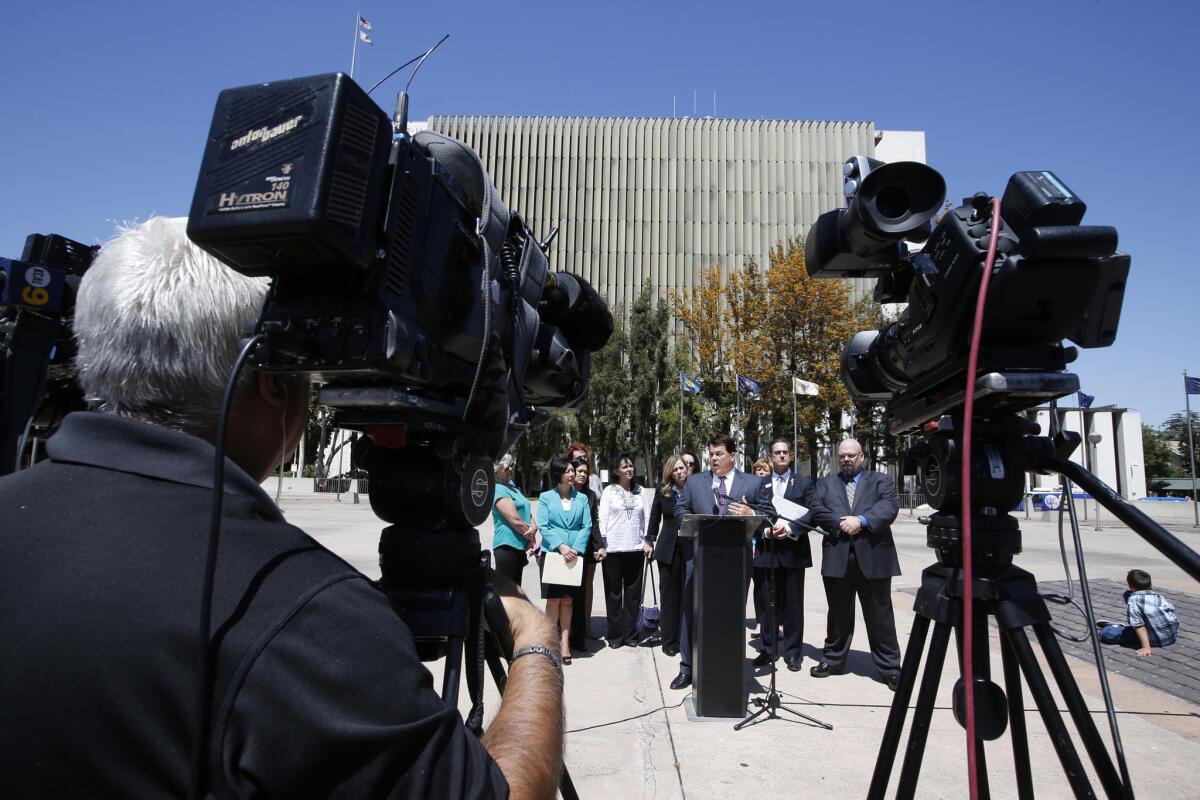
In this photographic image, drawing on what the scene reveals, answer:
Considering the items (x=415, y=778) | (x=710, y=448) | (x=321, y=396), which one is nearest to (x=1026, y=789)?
(x=415, y=778)

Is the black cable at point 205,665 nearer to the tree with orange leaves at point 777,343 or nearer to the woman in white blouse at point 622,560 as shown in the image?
the woman in white blouse at point 622,560

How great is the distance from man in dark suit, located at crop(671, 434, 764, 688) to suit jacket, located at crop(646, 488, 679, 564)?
0.93 ft

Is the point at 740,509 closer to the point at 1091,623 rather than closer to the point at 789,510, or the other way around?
the point at 789,510

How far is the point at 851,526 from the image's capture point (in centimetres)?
618

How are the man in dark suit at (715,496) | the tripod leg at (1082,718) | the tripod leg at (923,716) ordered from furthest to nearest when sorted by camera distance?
the man in dark suit at (715,496)
the tripod leg at (923,716)
the tripod leg at (1082,718)

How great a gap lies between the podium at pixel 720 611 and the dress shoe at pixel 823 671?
4.51ft

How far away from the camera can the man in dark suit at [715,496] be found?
19.4 ft

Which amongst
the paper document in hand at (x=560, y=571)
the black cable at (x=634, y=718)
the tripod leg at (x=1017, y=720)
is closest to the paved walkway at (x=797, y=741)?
the black cable at (x=634, y=718)

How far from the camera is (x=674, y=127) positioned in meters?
49.7

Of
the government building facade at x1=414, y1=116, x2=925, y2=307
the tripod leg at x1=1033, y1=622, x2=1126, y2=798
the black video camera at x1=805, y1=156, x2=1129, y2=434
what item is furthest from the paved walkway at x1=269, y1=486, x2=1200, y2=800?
the government building facade at x1=414, y1=116, x2=925, y2=307

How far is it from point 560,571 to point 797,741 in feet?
8.69

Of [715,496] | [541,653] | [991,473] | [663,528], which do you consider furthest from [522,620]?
[663,528]

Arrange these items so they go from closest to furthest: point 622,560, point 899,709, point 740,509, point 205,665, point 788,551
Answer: point 205,665 → point 899,709 → point 740,509 → point 788,551 → point 622,560

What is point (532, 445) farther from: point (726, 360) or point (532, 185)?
point (532, 185)
